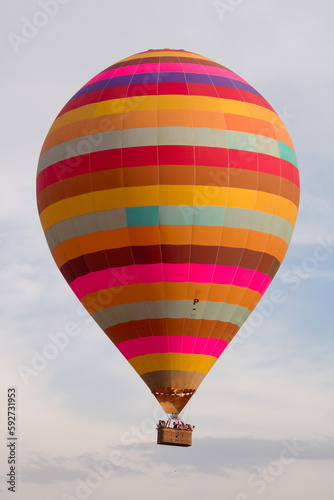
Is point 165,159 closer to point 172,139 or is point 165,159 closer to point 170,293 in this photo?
point 172,139

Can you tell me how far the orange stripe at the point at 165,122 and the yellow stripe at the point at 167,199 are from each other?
1.67 m

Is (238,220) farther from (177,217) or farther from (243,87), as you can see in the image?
(243,87)

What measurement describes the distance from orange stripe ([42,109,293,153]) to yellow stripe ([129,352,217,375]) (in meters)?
5.88

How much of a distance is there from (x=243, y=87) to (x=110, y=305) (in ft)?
22.7

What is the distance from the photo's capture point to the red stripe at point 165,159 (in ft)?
112

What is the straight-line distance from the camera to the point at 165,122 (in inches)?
1355

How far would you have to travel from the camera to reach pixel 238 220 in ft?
113

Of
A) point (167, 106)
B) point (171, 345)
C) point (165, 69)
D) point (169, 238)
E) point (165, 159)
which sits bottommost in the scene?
point (171, 345)

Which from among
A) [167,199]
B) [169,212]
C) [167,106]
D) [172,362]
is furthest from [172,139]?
[172,362]

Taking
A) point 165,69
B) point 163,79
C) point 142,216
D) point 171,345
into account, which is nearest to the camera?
point 142,216

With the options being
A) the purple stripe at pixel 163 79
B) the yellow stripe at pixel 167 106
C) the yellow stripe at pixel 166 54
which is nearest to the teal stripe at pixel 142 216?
the yellow stripe at pixel 167 106

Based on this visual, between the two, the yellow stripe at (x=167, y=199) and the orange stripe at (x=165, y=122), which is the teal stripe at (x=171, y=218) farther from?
the orange stripe at (x=165, y=122)

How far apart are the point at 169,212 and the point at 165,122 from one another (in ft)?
7.73

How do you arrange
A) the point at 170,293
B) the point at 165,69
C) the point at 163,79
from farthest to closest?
the point at 165,69
the point at 163,79
the point at 170,293
